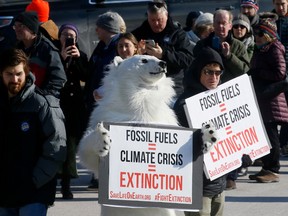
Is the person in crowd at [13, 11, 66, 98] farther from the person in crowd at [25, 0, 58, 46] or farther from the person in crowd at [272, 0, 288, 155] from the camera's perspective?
the person in crowd at [272, 0, 288, 155]

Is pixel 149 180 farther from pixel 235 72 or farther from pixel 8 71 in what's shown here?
pixel 235 72

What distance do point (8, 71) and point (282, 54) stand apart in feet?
16.8

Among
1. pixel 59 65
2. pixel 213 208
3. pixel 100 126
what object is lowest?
pixel 213 208

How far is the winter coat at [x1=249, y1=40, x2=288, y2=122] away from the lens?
10.9 meters

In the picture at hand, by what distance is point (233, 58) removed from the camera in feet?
33.9

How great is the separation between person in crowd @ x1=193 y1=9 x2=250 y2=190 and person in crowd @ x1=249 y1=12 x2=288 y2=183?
187mm

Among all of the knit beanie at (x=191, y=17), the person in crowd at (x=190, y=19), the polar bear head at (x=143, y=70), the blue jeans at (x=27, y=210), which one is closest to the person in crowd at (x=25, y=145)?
the blue jeans at (x=27, y=210)

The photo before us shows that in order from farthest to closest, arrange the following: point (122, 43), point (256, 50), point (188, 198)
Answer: point (256, 50), point (122, 43), point (188, 198)

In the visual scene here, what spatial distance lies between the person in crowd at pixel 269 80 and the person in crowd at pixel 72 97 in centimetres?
202

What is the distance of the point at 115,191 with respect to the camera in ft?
20.3

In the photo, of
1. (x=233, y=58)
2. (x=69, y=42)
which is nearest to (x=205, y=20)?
(x=233, y=58)

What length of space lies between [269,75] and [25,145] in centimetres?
500

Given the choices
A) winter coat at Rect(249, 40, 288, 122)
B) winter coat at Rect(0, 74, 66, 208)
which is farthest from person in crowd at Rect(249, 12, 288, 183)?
winter coat at Rect(0, 74, 66, 208)

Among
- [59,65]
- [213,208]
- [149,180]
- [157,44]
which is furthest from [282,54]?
[149,180]
